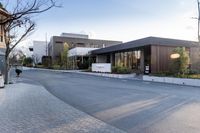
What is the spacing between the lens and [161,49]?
28.8 m

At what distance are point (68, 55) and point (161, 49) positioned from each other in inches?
1186

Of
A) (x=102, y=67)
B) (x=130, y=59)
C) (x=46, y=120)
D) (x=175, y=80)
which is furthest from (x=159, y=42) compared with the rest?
(x=46, y=120)

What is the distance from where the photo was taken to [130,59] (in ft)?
121

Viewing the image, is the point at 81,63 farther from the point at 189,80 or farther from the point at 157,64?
the point at 189,80

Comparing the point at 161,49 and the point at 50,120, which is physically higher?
the point at 161,49

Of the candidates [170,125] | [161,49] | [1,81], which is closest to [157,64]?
[161,49]

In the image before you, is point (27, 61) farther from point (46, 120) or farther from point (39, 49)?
point (46, 120)

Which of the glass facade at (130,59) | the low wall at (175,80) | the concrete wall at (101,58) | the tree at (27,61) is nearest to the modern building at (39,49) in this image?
the tree at (27,61)

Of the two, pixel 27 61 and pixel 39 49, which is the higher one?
pixel 39 49

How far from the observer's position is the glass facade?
Answer: 115 feet

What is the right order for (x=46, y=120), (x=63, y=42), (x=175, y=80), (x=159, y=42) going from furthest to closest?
(x=63, y=42) → (x=159, y=42) → (x=175, y=80) → (x=46, y=120)

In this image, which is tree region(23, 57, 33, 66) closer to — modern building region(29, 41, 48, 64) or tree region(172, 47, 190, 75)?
modern building region(29, 41, 48, 64)

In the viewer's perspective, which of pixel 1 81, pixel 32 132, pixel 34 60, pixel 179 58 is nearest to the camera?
pixel 32 132

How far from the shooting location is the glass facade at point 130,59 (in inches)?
1385
